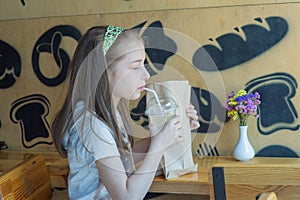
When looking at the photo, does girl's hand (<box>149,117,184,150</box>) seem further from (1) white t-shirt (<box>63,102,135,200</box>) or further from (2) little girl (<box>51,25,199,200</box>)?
(1) white t-shirt (<box>63,102,135,200</box>)

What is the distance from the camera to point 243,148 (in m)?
1.74

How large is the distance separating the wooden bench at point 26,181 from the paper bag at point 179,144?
399 mm

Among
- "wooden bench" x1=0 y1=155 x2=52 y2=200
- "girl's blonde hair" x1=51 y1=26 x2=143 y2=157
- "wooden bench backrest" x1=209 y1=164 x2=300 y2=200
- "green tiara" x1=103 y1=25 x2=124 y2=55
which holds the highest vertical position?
"green tiara" x1=103 y1=25 x2=124 y2=55

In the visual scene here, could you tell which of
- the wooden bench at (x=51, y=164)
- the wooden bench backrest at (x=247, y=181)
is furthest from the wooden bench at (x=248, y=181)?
the wooden bench at (x=51, y=164)

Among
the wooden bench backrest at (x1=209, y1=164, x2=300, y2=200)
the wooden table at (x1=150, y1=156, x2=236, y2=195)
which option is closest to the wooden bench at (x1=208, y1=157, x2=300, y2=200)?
the wooden bench backrest at (x1=209, y1=164, x2=300, y2=200)

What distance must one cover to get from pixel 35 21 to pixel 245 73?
2.91ft

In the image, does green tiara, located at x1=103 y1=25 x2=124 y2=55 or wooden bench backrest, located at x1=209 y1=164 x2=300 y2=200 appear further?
green tiara, located at x1=103 y1=25 x2=124 y2=55

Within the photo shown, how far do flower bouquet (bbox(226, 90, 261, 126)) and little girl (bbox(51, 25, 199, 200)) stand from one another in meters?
0.34

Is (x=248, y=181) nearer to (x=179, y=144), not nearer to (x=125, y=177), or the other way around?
(x=125, y=177)

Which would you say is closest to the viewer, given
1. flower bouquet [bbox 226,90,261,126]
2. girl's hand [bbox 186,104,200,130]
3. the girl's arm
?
the girl's arm

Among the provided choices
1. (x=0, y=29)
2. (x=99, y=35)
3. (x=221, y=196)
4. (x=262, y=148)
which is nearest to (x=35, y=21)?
(x=0, y=29)

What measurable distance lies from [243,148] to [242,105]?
0.16 m

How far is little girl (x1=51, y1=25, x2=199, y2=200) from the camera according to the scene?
1.33 m

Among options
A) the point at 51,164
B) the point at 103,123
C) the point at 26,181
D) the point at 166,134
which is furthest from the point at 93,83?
the point at 51,164
